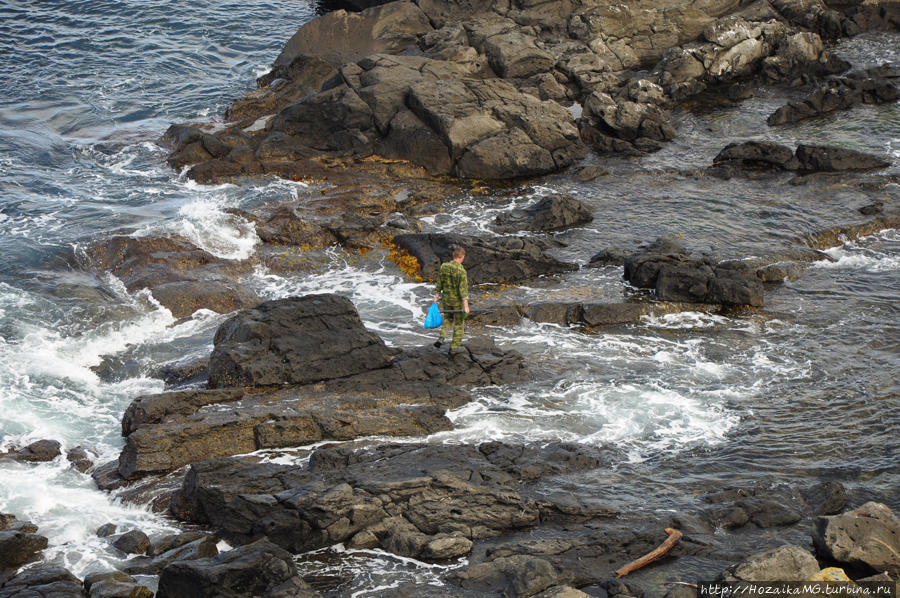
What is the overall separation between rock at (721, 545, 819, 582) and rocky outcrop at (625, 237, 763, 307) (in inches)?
337

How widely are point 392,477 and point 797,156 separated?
17.3m

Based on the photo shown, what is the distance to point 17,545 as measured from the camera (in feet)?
34.5

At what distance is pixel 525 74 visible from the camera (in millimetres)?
29500

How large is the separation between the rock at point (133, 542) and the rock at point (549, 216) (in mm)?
12090

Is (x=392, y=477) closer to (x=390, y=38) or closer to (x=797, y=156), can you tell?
(x=797, y=156)

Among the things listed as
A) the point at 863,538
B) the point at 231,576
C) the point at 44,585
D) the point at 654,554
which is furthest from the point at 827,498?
the point at 44,585

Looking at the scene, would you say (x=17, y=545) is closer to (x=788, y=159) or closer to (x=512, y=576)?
(x=512, y=576)

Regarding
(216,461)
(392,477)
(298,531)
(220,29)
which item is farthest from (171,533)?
(220,29)

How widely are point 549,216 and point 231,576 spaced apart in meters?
13.6

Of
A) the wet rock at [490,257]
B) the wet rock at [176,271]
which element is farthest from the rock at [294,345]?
the wet rock at [490,257]

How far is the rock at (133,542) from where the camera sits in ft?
35.1

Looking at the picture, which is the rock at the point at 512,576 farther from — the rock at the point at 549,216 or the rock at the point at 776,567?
the rock at the point at 549,216

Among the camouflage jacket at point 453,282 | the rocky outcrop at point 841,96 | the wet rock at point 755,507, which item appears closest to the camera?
the wet rock at point 755,507

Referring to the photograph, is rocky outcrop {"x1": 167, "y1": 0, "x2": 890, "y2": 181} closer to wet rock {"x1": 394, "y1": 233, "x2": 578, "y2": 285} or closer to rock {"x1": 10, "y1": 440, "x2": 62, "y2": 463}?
wet rock {"x1": 394, "y1": 233, "x2": 578, "y2": 285}
